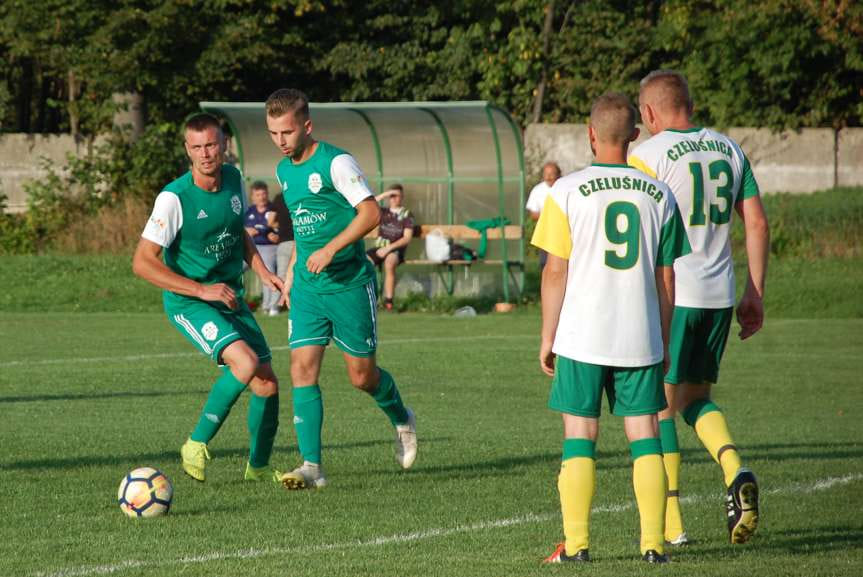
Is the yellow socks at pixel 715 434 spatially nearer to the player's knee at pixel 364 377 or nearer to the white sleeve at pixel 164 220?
the player's knee at pixel 364 377

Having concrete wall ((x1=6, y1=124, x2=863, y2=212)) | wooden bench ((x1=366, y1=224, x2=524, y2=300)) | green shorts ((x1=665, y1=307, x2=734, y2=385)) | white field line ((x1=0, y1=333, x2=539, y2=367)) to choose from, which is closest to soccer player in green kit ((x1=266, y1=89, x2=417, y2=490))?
green shorts ((x1=665, y1=307, x2=734, y2=385))

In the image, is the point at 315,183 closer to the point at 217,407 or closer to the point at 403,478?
the point at 217,407

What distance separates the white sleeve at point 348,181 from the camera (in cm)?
794

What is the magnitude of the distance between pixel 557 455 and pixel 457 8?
2752cm

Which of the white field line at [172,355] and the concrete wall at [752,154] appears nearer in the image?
the white field line at [172,355]

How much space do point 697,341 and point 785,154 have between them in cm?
2580

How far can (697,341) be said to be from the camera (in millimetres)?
6781

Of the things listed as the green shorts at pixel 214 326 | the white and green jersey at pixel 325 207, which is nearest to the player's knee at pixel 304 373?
the green shorts at pixel 214 326

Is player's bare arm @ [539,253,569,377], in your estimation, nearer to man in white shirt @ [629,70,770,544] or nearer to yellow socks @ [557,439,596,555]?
yellow socks @ [557,439,596,555]

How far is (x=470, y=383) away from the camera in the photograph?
13.8 meters

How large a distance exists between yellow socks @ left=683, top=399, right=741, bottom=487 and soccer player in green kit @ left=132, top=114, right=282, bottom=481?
2.51 metres

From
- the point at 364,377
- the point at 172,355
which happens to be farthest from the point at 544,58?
the point at 364,377

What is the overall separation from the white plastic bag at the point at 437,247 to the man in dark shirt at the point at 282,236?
2592mm

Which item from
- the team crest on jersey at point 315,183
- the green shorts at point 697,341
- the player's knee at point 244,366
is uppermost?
the team crest on jersey at point 315,183
